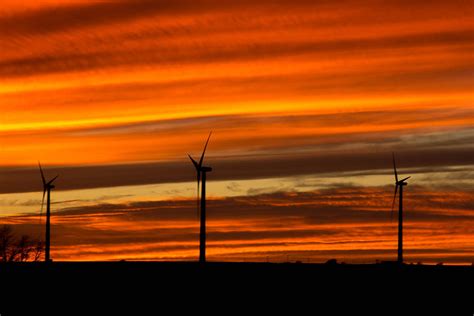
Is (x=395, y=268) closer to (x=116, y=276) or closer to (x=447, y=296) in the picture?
(x=447, y=296)

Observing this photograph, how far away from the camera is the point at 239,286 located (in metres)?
179

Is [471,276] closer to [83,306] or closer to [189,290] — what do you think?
[189,290]

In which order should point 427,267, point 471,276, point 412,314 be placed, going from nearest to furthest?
point 412,314, point 471,276, point 427,267

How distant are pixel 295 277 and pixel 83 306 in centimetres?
3136

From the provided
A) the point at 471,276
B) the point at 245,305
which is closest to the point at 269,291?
the point at 245,305

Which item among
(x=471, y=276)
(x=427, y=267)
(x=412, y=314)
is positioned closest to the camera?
(x=412, y=314)

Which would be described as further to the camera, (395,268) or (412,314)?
(395,268)

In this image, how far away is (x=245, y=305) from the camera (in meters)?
173

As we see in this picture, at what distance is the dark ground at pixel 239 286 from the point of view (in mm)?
172250

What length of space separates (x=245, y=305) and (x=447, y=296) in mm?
27970

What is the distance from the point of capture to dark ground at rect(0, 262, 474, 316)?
565ft

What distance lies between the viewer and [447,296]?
171 metres

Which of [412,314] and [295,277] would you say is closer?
[412,314]

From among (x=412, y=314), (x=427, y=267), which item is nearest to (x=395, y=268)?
(x=427, y=267)
